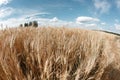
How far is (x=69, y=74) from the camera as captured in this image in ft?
12.2

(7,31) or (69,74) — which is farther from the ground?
(7,31)

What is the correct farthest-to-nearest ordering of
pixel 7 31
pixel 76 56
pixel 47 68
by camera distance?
pixel 7 31
pixel 76 56
pixel 47 68

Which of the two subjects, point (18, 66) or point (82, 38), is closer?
point (18, 66)

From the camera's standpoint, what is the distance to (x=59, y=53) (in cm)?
379

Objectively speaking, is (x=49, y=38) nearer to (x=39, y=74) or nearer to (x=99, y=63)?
(x=39, y=74)

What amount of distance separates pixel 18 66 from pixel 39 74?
0.35 meters

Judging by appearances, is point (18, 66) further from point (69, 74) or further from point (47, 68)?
point (69, 74)

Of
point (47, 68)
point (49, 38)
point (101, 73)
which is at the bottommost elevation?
point (101, 73)

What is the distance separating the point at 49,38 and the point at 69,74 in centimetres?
76

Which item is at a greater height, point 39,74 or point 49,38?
point 49,38

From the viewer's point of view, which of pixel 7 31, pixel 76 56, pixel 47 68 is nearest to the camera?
pixel 47 68

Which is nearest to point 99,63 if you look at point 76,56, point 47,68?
point 76,56

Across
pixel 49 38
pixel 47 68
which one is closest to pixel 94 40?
pixel 49 38

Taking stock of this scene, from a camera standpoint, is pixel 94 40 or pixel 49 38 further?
pixel 94 40
